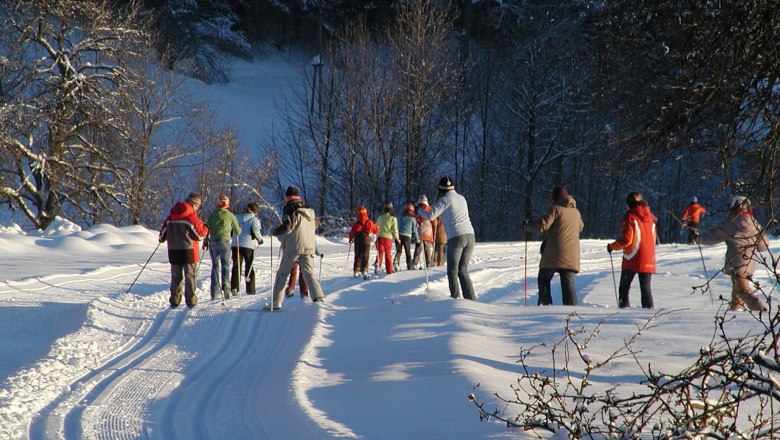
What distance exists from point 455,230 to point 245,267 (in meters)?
4.79

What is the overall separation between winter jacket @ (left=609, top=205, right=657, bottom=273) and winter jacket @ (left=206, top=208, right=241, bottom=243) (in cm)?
603

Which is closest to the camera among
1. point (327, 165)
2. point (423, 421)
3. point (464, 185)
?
point (423, 421)

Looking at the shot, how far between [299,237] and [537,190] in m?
32.8

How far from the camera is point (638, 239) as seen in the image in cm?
1030

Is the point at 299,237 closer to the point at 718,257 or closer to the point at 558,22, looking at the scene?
the point at 718,257

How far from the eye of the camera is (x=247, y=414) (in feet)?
19.4

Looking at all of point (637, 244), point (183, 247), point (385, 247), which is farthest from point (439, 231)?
point (637, 244)

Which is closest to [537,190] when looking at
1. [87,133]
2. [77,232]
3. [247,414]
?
[87,133]

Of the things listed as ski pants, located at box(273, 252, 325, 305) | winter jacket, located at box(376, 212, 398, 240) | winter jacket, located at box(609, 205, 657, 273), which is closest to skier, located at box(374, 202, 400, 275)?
winter jacket, located at box(376, 212, 398, 240)

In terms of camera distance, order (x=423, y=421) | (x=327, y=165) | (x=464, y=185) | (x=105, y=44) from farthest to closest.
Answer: (x=464, y=185) → (x=327, y=165) → (x=105, y=44) → (x=423, y=421)

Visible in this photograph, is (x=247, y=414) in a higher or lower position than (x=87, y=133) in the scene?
lower

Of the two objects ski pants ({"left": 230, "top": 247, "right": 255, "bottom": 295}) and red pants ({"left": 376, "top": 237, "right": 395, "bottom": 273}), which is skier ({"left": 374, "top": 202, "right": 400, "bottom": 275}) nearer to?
red pants ({"left": 376, "top": 237, "right": 395, "bottom": 273})

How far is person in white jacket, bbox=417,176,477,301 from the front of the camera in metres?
10.7

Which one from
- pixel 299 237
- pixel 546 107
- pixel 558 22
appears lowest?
pixel 299 237
